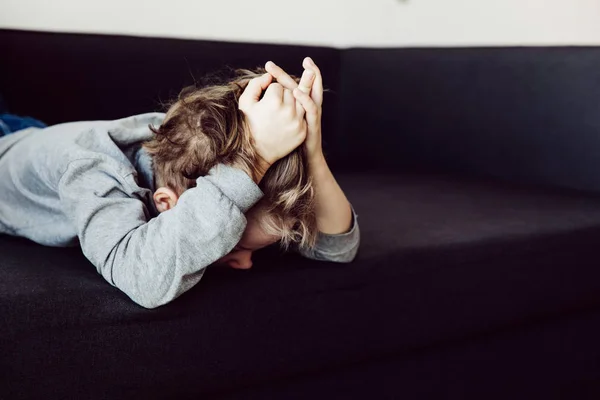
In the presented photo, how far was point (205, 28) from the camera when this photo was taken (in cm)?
175

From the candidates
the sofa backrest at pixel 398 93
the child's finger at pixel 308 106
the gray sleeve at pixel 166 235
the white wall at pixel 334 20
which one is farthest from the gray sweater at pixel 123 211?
the white wall at pixel 334 20

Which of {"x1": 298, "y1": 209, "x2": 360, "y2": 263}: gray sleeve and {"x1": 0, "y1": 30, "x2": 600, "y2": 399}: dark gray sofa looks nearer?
{"x1": 0, "y1": 30, "x2": 600, "y2": 399}: dark gray sofa

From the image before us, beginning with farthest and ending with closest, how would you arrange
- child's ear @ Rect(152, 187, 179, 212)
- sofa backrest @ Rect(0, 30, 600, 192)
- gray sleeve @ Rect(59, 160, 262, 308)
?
sofa backrest @ Rect(0, 30, 600, 192) → child's ear @ Rect(152, 187, 179, 212) → gray sleeve @ Rect(59, 160, 262, 308)

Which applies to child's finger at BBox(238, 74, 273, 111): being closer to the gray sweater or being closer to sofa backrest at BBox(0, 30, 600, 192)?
the gray sweater

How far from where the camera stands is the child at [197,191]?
745 mm

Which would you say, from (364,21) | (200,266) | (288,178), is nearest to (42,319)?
(200,266)

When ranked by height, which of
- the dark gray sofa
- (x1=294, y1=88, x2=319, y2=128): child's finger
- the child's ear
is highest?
(x1=294, y1=88, x2=319, y2=128): child's finger

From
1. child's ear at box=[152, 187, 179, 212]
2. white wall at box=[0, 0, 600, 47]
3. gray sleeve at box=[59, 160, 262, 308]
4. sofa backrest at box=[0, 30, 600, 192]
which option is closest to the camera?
gray sleeve at box=[59, 160, 262, 308]

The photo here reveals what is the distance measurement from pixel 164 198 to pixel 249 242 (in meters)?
0.13

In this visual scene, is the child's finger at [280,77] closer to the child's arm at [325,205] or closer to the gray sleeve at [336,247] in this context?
the child's arm at [325,205]

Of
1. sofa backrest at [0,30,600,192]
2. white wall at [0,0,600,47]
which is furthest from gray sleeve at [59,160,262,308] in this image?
white wall at [0,0,600,47]

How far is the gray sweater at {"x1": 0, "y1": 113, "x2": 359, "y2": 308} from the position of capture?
74cm

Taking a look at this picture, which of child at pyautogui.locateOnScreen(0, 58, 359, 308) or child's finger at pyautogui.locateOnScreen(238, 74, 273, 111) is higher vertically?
child's finger at pyautogui.locateOnScreen(238, 74, 273, 111)

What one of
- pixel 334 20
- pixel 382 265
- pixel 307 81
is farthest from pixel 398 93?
pixel 307 81
